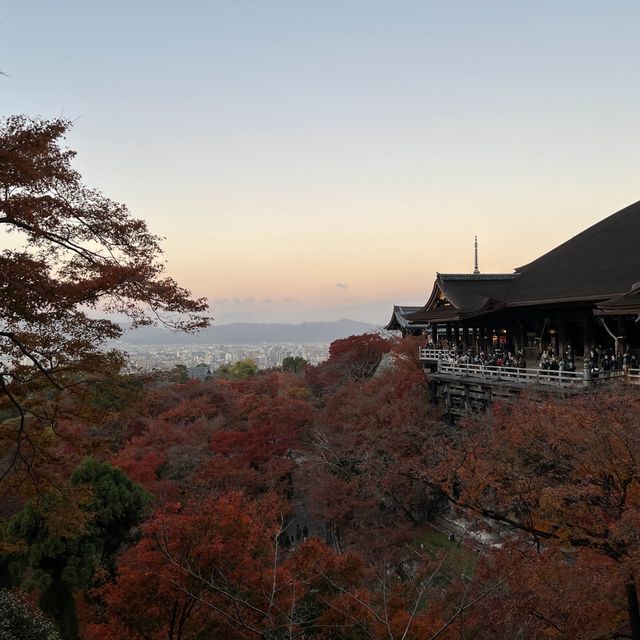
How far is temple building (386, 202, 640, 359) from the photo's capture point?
1936 centimetres

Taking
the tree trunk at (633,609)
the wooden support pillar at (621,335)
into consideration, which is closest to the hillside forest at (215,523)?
the tree trunk at (633,609)

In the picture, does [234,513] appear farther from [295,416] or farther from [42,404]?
[295,416]

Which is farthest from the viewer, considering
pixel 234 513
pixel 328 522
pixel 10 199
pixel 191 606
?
pixel 328 522

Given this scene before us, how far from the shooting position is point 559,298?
2041cm

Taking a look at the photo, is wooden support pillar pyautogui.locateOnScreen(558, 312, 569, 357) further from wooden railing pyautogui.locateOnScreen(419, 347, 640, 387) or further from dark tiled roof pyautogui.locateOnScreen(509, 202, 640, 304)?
wooden railing pyautogui.locateOnScreen(419, 347, 640, 387)

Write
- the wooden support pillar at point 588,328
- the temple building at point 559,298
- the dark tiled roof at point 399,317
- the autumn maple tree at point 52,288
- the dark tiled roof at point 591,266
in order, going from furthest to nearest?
the dark tiled roof at point 399,317 → the wooden support pillar at point 588,328 → the dark tiled roof at point 591,266 → the temple building at point 559,298 → the autumn maple tree at point 52,288

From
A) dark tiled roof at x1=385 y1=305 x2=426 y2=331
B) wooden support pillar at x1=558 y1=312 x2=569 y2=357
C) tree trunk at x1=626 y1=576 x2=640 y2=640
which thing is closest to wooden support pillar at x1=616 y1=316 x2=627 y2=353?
wooden support pillar at x1=558 y1=312 x2=569 y2=357

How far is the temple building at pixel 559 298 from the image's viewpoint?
1936cm

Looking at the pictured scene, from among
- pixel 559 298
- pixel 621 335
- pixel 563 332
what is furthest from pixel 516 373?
pixel 563 332

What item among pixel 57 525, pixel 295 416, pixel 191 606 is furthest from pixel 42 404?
pixel 295 416

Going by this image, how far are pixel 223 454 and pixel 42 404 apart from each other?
15092 millimetres

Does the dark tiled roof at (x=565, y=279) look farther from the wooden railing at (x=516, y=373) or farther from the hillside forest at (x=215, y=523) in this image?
the hillside forest at (x=215, y=523)

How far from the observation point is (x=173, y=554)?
37.1 ft

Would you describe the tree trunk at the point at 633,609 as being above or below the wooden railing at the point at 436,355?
below
